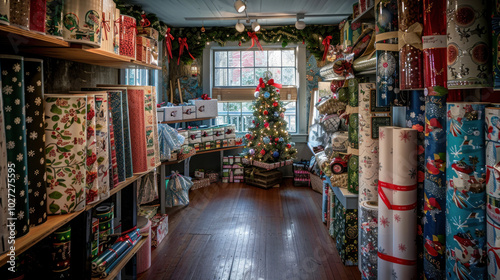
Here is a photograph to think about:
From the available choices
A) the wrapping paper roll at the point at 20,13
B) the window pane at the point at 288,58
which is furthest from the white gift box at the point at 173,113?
the wrapping paper roll at the point at 20,13

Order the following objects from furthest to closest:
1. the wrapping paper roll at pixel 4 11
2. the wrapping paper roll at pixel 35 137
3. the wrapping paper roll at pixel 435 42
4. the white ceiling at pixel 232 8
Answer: the white ceiling at pixel 232 8 → the wrapping paper roll at pixel 435 42 → the wrapping paper roll at pixel 35 137 → the wrapping paper roll at pixel 4 11

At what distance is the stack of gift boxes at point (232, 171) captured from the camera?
6016mm

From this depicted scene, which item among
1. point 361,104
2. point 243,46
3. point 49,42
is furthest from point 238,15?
point 49,42

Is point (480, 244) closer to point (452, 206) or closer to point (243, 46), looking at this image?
point (452, 206)

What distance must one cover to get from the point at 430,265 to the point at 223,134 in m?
4.56

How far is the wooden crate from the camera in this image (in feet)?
18.2

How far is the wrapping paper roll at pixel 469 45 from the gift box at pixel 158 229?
2.83 meters

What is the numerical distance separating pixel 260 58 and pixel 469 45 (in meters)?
5.40

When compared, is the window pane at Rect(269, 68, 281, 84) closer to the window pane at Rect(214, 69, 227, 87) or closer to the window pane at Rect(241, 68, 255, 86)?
the window pane at Rect(241, 68, 255, 86)

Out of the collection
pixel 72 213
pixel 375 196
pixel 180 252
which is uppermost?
→ pixel 72 213

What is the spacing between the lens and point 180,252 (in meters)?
3.18

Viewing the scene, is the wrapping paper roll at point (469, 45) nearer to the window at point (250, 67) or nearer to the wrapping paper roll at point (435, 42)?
the wrapping paper roll at point (435, 42)

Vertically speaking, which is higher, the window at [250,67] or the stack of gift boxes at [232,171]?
the window at [250,67]

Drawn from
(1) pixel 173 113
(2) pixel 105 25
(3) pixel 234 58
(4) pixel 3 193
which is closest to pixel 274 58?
(3) pixel 234 58
